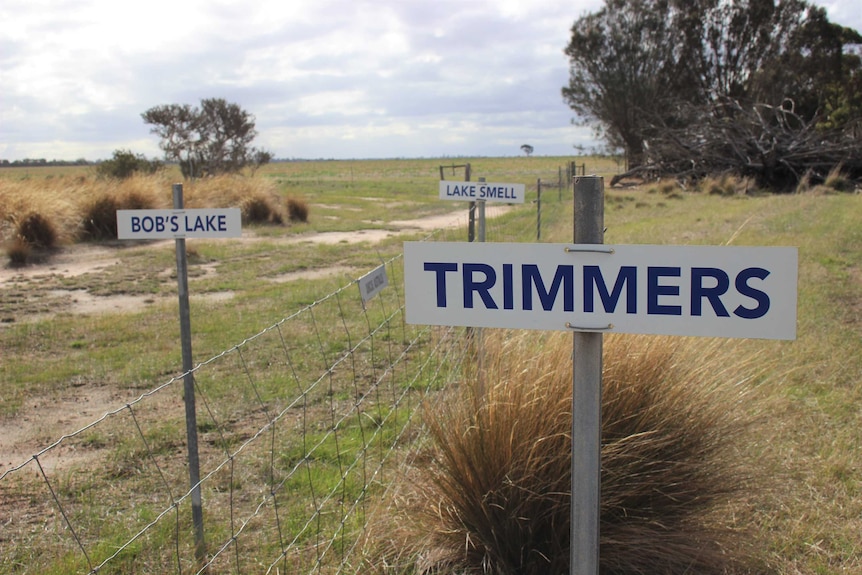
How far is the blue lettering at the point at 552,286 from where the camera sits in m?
1.79

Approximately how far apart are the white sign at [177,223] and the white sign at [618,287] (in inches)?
68.0

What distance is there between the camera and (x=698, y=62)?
3434 centimetres

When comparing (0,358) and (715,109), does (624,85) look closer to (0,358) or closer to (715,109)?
(715,109)

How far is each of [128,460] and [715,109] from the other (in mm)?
32208

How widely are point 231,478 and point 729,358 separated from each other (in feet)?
8.03

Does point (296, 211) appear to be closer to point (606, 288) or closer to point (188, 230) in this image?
point (188, 230)

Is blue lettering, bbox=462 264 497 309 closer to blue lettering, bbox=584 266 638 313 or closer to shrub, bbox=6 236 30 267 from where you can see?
blue lettering, bbox=584 266 638 313

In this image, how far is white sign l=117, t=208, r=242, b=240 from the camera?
3330 mm

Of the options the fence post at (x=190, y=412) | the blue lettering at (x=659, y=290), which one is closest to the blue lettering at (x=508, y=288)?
the blue lettering at (x=659, y=290)

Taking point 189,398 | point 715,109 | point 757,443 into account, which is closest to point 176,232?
point 189,398

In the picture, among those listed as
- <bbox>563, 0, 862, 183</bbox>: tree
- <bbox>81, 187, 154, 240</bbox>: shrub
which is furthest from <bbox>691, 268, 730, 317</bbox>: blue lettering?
<bbox>563, 0, 862, 183</bbox>: tree

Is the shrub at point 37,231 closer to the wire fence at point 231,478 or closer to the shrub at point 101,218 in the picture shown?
the shrub at point 101,218

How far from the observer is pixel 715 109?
106 ft

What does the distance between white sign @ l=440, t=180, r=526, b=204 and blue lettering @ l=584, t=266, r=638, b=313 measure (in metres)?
3.82
